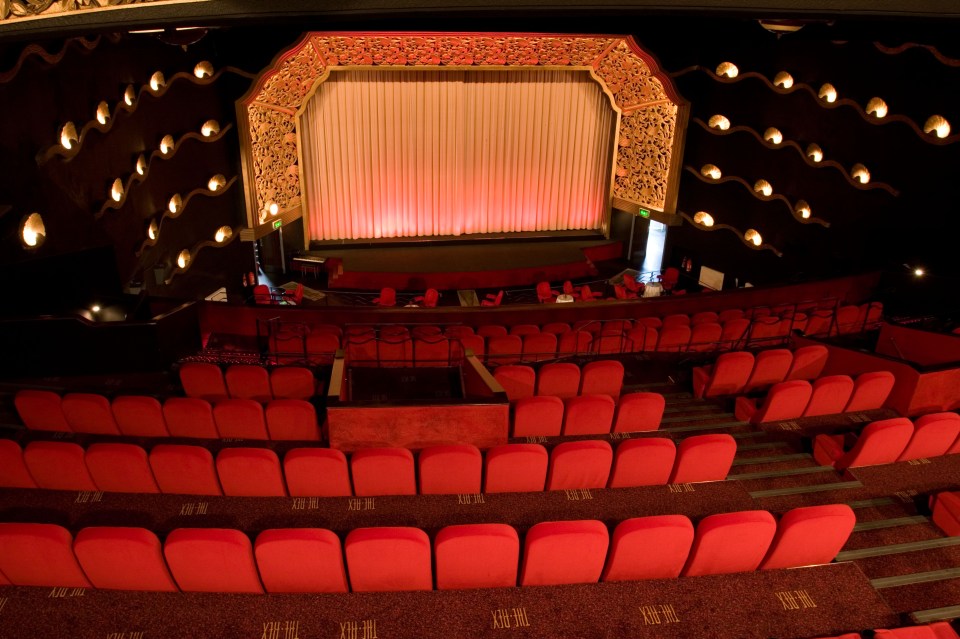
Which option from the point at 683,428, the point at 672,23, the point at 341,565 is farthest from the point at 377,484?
the point at 672,23

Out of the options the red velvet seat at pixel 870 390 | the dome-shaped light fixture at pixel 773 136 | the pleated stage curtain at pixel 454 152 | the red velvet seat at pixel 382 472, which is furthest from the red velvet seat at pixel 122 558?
A: the dome-shaped light fixture at pixel 773 136

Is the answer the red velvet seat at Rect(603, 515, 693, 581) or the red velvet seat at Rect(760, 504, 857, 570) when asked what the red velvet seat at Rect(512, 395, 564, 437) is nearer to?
the red velvet seat at Rect(603, 515, 693, 581)

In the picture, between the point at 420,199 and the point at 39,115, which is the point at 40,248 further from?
the point at 420,199

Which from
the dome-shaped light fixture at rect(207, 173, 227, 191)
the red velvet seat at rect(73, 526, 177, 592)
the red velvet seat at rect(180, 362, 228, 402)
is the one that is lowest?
the red velvet seat at rect(180, 362, 228, 402)

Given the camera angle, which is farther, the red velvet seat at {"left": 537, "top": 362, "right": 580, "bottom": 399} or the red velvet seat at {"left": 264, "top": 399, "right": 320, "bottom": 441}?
the red velvet seat at {"left": 537, "top": 362, "right": 580, "bottom": 399}

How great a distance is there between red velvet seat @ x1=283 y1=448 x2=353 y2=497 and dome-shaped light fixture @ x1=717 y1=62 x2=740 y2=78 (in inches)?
370

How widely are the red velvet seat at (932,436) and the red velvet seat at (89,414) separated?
5321mm

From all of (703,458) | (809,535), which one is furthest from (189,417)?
(809,535)

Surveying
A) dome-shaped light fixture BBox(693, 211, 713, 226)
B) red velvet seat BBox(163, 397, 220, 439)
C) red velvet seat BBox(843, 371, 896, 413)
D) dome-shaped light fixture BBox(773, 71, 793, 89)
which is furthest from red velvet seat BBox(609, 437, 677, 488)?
dome-shaped light fixture BBox(693, 211, 713, 226)

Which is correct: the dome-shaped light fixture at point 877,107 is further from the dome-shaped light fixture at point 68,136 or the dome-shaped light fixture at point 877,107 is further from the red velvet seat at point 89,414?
the dome-shaped light fixture at point 68,136

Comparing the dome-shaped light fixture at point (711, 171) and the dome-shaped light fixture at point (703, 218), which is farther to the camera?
the dome-shaped light fixture at point (703, 218)

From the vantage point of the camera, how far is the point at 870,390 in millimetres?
4484

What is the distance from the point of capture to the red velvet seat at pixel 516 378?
15.7 feet

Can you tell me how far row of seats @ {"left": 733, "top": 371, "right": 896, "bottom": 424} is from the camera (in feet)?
14.4
